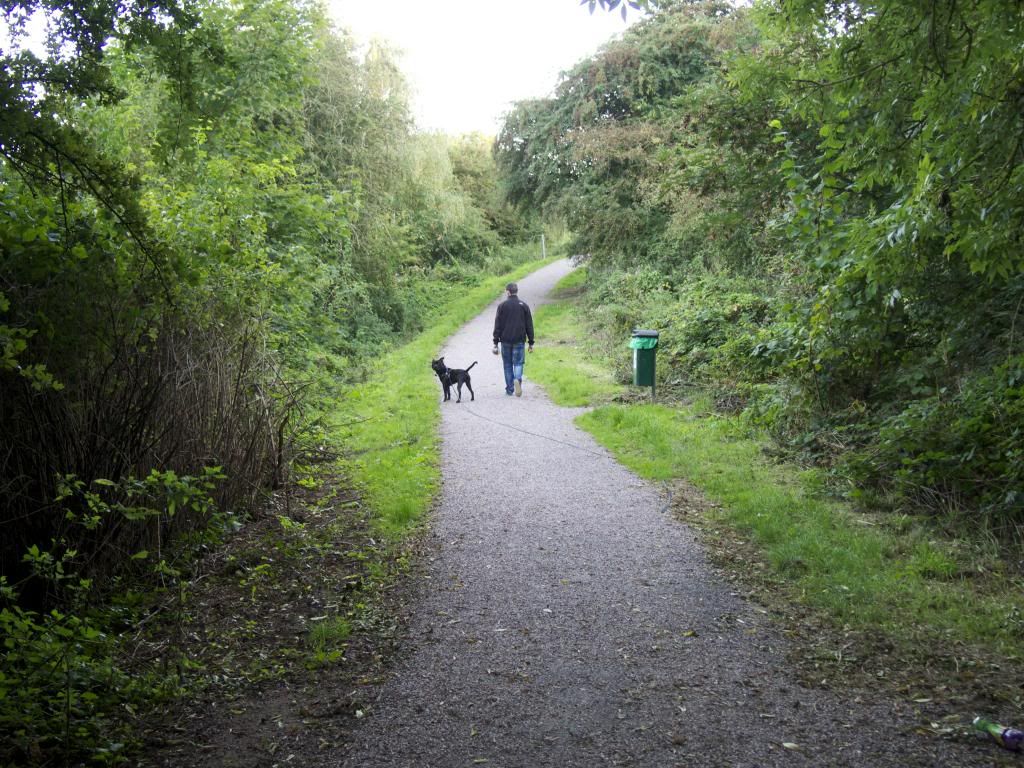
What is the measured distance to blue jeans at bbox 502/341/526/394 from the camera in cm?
1457

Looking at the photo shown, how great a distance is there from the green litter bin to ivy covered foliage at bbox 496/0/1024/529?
2.83ft

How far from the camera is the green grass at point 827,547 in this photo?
193 inches

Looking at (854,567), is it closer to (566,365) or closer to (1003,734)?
(1003,734)

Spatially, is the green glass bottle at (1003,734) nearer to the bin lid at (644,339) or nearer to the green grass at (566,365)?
the bin lid at (644,339)

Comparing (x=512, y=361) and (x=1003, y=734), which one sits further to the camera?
(x=512, y=361)

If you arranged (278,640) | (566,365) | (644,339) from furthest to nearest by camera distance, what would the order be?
(566,365), (644,339), (278,640)

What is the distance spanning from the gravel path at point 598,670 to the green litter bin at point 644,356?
230 inches

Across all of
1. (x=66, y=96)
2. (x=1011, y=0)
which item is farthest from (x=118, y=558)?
(x=1011, y=0)

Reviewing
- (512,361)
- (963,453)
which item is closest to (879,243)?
(963,453)

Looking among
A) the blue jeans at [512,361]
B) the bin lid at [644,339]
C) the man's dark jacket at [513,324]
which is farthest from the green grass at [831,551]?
the blue jeans at [512,361]

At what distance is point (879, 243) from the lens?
6.43 meters

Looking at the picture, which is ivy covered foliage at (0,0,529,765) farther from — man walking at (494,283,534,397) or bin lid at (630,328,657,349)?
bin lid at (630,328,657,349)

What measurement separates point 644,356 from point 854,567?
8.01 metres

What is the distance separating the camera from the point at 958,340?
7531mm
